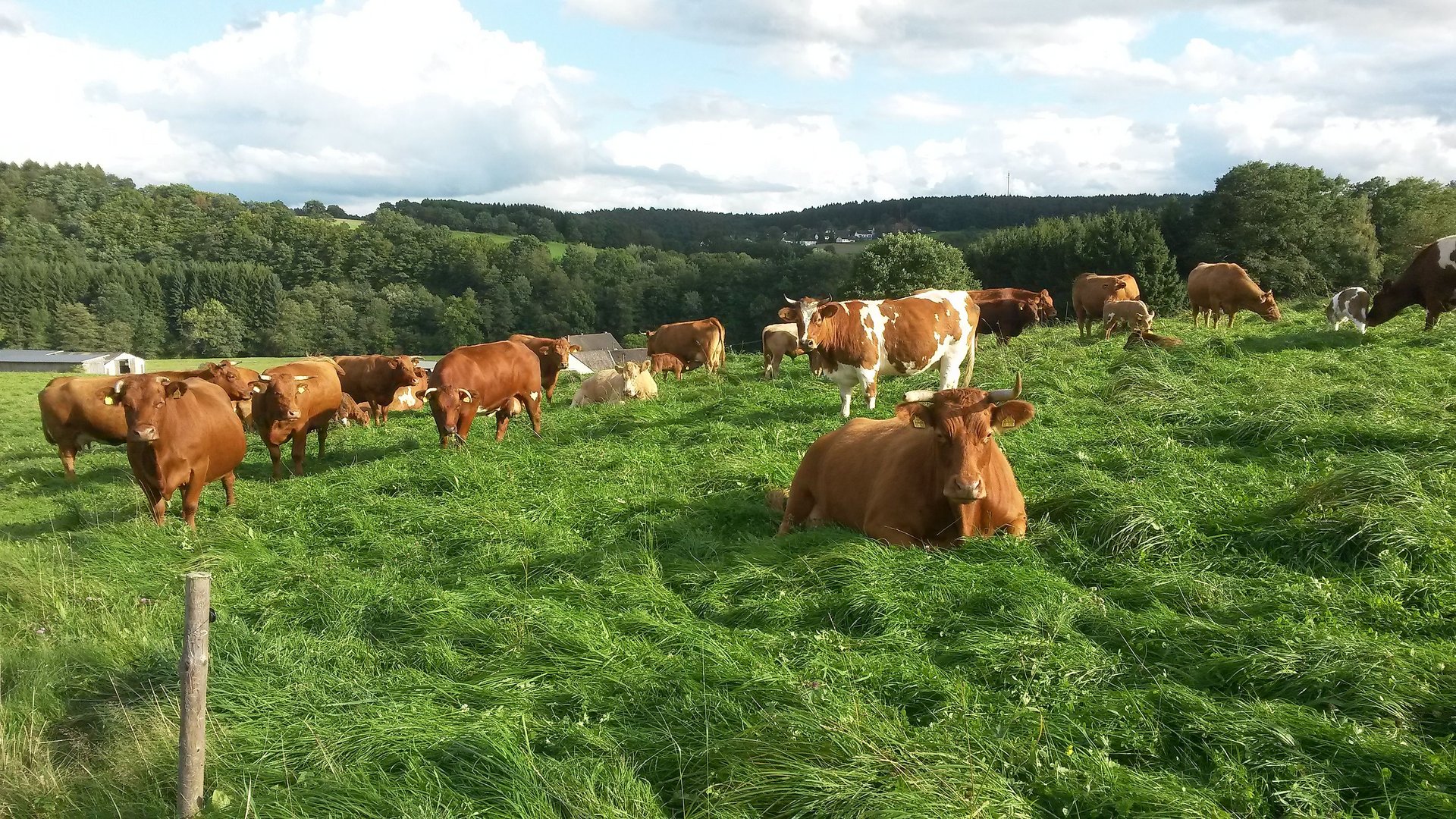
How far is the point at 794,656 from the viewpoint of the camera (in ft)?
15.9

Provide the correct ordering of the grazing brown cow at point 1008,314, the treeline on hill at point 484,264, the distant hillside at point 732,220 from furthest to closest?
the distant hillside at point 732,220 → the treeline on hill at point 484,264 → the grazing brown cow at point 1008,314

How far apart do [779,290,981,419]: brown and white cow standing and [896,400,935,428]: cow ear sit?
19.1ft

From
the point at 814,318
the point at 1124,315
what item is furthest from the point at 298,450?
the point at 1124,315

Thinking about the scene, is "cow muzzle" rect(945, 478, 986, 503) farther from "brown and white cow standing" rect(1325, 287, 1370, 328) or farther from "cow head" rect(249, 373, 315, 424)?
"brown and white cow standing" rect(1325, 287, 1370, 328)

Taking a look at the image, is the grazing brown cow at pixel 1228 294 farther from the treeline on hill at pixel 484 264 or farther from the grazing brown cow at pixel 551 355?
the treeline on hill at pixel 484 264

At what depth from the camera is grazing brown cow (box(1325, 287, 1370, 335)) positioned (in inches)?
719

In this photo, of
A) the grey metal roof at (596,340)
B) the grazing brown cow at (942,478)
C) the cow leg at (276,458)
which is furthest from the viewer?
the grey metal roof at (596,340)

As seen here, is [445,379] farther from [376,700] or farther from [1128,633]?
[1128,633]

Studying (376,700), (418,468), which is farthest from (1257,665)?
A: (418,468)

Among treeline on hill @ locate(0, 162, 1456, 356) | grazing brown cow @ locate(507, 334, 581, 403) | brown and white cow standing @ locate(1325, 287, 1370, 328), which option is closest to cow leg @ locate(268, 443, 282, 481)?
grazing brown cow @ locate(507, 334, 581, 403)

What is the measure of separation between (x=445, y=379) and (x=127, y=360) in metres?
75.9

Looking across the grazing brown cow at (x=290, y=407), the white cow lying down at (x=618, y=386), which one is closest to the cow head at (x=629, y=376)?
the white cow lying down at (x=618, y=386)

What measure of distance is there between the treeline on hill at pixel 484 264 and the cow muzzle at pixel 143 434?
43.5 metres

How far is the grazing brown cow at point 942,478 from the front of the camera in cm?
631
